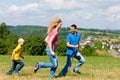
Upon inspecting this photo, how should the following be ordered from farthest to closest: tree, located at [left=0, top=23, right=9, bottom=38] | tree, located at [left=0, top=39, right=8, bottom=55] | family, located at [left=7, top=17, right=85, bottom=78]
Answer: tree, located at [left=0, top=23, right=9, bottom=38] < tree, located at [left=0, top=39, right=8, bottom=55] < family, located at [left=7, top=17, right=85, bottom=78]

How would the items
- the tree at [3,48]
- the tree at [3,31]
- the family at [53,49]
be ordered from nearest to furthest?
the family at [53,49] < the tree at [3,48] < the tree at [3,31]

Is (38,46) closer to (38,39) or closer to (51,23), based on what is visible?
(38,39)

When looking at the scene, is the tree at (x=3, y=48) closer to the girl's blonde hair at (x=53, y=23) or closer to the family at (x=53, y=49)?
the family at (x=53, y=49)

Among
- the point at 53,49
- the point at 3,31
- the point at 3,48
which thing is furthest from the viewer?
the point at 3,31

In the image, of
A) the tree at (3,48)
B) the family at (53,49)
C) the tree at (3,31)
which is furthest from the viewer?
the tree at (3,31)

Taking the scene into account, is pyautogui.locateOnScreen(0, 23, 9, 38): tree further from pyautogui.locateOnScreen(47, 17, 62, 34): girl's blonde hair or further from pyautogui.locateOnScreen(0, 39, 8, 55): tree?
pyautogui.locateOnScreen(47, 17, 62, 34): girl's blonde hair

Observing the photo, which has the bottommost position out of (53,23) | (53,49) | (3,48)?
(3,48)

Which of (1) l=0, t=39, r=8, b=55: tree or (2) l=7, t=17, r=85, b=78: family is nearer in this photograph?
(2) l=7, t=17, r=85, b=78: family

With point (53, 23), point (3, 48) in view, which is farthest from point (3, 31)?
point (53, 23)

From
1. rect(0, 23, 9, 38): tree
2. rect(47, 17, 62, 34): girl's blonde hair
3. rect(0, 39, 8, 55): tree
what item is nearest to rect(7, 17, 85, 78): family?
rect(47, 17, 62, 34): girl's blonde hair

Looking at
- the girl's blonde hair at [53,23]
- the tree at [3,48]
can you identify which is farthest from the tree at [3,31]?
the girl's blonde hair at [53,23]

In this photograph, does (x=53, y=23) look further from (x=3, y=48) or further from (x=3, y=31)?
(x=3, y=31)

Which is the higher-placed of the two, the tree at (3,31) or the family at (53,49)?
the family at (53,49)

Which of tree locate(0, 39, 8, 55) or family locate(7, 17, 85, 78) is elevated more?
family locate(7, 17, 85, 78)
